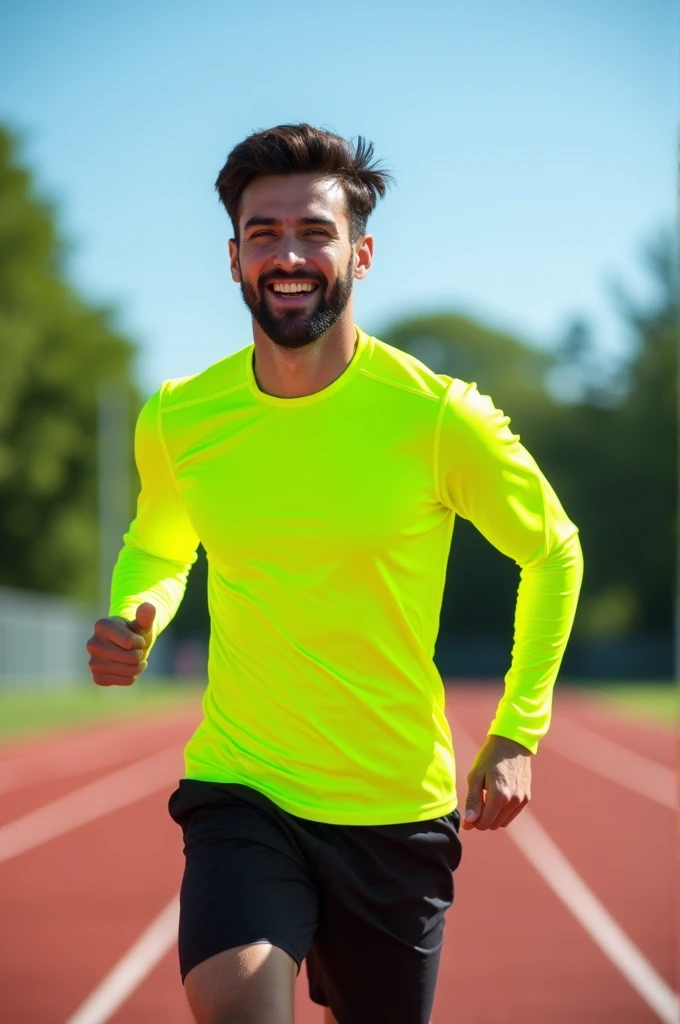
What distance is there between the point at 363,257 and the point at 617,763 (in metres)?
15.7

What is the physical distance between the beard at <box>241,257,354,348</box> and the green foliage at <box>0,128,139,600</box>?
4292 centimetres

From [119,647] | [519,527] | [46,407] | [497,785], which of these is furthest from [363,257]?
[46,407]

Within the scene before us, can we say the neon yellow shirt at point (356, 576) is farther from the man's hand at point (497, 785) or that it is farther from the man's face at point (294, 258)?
the man's face at point (294, 258)

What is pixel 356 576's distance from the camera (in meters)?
3.51

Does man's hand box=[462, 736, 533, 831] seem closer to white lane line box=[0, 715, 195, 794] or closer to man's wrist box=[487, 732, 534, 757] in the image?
man's wrist box=[487, 732, 534, 757]

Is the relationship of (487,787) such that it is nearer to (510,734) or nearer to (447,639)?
(510,734)

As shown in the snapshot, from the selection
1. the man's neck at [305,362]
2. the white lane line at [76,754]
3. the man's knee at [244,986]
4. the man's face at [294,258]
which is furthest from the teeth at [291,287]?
the white lane line at [76,754]

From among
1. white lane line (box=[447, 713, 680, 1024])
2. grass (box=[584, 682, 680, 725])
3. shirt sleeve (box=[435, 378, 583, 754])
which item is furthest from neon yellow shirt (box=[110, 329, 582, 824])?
grass (box=[584, 682, 680, 725])

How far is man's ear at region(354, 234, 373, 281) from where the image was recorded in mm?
3812

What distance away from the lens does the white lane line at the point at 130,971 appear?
254 inches

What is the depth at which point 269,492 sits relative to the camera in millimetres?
3576

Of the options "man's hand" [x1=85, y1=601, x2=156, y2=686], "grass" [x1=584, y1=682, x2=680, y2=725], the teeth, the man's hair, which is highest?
the man's hair

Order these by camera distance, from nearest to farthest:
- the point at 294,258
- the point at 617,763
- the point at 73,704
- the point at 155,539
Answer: the point at 294,258, the point at 155,539, the point at 617,763, the point at 73,704

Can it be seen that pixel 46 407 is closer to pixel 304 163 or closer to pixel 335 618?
pixel 304 163
